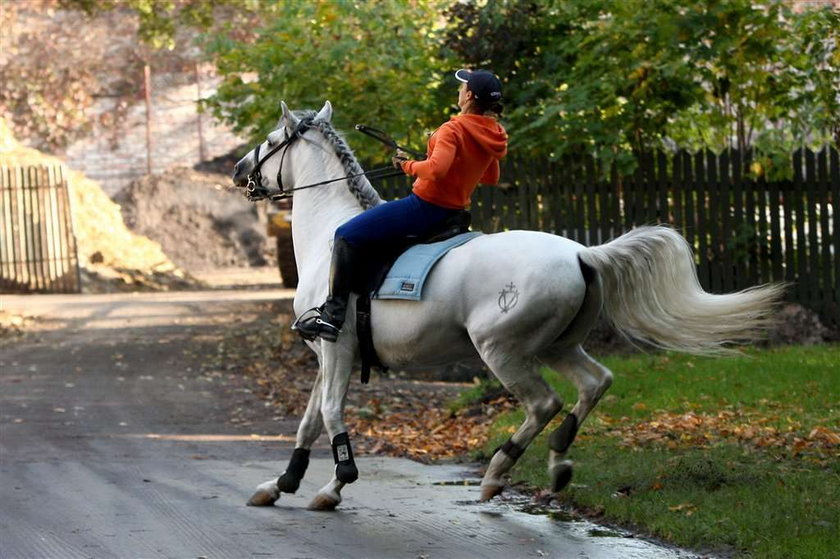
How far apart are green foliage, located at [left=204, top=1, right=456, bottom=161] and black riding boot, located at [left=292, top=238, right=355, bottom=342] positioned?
27.2 feet

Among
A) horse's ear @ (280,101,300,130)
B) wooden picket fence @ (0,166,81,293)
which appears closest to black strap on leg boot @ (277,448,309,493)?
horse's ear @ (280,101,300,130)

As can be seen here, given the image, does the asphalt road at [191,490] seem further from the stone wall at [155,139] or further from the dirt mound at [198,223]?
the stone wall at [155,139]

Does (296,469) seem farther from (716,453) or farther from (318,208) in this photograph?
(716,453)

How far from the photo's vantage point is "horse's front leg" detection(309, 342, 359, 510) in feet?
25.7

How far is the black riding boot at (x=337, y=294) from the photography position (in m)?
7.92

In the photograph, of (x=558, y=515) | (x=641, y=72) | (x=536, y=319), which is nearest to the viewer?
(x=536, y=319)

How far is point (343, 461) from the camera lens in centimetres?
787

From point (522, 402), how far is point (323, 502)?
1.28 m

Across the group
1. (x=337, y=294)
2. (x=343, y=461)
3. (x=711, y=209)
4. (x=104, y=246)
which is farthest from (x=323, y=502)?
(x=104, y=246)

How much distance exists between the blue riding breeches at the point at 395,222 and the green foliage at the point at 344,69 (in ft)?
27.2

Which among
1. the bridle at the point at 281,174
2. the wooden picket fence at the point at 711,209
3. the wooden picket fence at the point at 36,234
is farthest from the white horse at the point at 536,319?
the wooden picket fence at the point at 36,234

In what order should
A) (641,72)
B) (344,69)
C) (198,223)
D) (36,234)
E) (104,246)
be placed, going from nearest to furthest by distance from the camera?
(641,72) < (344,69) < (36,234) < (104,246) < (198,223)

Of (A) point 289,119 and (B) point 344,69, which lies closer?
(A) point 289,119

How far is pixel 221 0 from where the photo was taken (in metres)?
26.7
